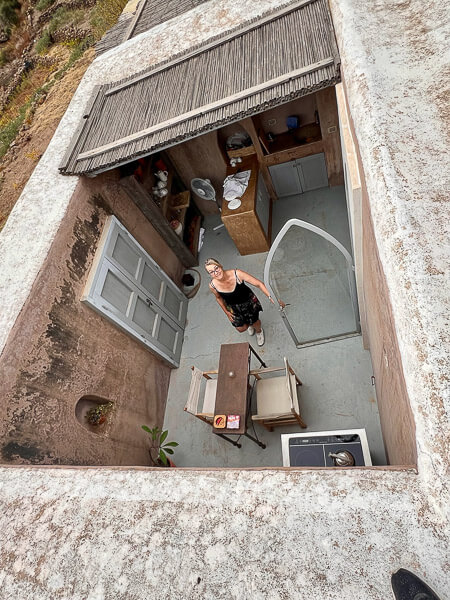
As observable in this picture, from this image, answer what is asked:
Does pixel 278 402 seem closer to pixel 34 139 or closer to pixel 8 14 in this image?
pixel 34 139

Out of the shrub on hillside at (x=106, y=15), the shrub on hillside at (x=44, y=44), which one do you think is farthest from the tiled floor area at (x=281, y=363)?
the shrub on hillside at (x=44, y=44)

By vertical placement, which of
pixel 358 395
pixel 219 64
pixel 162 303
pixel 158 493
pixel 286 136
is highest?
pixel 219 64

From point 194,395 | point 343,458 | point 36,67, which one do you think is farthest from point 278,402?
point 36,67

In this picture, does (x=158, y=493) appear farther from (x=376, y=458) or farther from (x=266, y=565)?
(x=376, y=458)

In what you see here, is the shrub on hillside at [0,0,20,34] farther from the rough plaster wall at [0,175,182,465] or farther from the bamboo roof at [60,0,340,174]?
the rough plaster wall at [0,175,182,465]

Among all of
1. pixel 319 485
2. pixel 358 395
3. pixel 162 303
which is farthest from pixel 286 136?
pixel 319 485

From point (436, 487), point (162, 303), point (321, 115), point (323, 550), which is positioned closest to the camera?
point (436, 487)

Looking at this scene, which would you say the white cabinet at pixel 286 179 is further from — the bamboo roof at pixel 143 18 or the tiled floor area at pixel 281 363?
the bamboo roof at pixel 143 18
